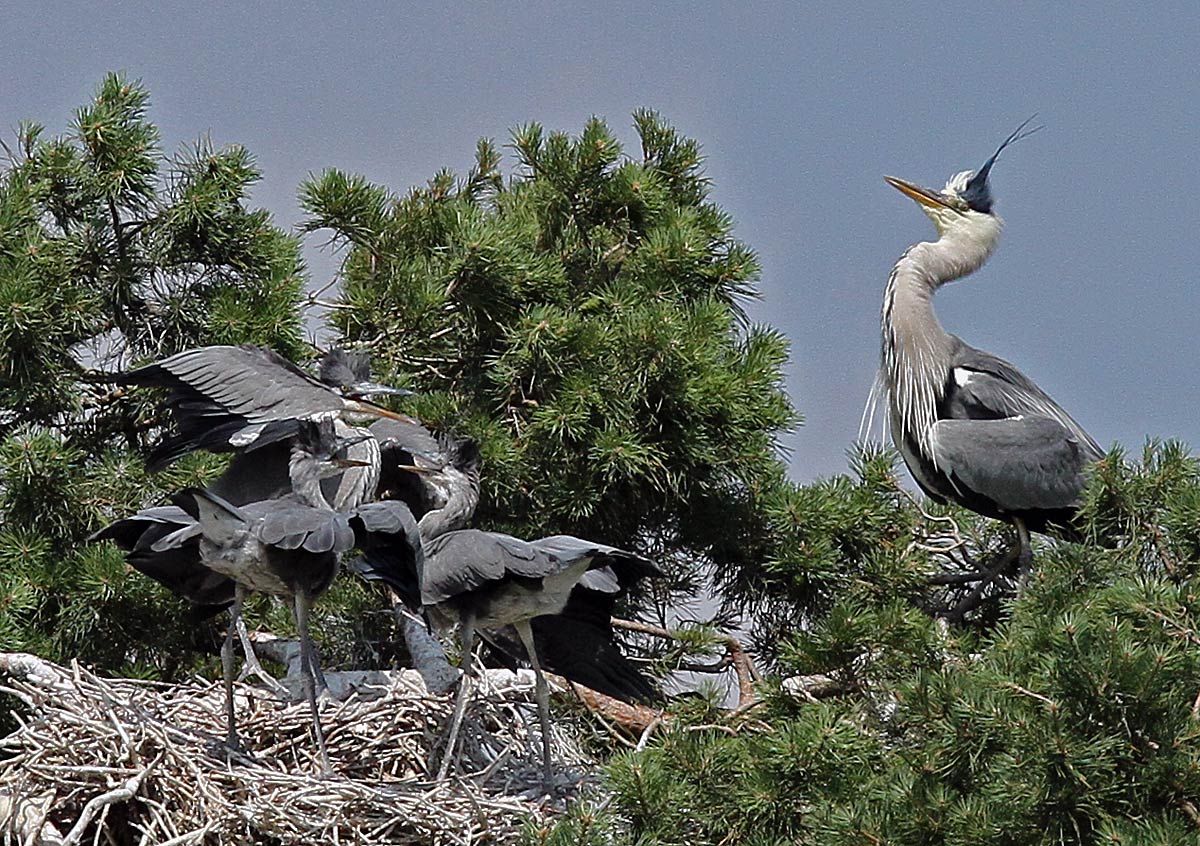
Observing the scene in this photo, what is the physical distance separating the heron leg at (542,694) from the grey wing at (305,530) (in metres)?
0.69

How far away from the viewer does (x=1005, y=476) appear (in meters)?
7.04

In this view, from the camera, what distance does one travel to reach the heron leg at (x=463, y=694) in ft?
18.0

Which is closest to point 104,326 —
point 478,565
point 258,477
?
point 258,477

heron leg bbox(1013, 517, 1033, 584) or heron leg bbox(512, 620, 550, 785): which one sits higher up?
heron leg bbox(1013, 517, 1033, 584)

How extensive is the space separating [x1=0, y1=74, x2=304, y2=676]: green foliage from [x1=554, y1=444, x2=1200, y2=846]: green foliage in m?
2.15

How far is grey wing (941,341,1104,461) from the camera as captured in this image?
7344 millimetres

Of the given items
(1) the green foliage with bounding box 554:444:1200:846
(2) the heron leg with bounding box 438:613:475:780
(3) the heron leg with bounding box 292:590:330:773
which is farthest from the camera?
(2) the heron leg with bounding box 438:613:475:780

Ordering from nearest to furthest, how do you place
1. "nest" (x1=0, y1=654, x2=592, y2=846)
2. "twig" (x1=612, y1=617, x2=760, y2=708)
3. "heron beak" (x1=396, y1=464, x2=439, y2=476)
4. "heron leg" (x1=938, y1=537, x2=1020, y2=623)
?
"nest" (x1=0, y1=654, x2=592, y2=846) < "heron beak" (x1=396, y1=464, x2=439, y2=476) < "twig" (x1=612, y1=617, x2=760, y2=708) < "heron leg" (x1=938, y1=537, x2=1020, y2=623)

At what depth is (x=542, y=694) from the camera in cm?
571

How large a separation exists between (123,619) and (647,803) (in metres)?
2.57

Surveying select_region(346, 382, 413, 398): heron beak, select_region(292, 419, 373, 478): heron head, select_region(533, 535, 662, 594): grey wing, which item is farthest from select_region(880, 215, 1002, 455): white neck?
select_region(292, 419, 373, 478): heron head

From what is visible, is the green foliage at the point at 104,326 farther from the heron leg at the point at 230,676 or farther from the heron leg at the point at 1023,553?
the heron leg at the point at 1023,553

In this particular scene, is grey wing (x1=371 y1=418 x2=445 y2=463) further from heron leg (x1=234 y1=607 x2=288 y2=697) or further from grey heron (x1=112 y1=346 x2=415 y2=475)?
heron leg (x1=234 y1=607 x2=288 y2=697)

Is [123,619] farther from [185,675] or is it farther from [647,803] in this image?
[647,803]
